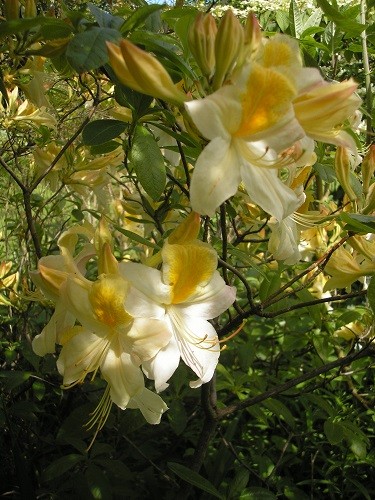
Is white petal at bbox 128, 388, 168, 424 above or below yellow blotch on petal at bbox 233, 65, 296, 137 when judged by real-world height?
below

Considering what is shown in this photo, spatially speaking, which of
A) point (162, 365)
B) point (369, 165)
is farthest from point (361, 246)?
point (162, 365)

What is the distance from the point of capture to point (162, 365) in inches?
27.4

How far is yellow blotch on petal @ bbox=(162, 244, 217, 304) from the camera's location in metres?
0.68

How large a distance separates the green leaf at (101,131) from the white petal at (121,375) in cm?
29

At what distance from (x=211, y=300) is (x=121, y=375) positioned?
157mm

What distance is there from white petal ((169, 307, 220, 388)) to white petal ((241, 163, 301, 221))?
212mm

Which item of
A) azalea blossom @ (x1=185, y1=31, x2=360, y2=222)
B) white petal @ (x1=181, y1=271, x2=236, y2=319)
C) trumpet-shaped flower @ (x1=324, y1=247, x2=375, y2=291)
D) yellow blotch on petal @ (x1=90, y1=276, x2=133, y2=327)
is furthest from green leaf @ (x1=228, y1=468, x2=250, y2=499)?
azalea blossom @ (x1=185, y1=31, x2=360, y2=222)

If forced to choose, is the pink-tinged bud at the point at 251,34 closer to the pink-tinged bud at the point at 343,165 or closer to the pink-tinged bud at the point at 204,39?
the pink-tinged bud at the point at 204,39

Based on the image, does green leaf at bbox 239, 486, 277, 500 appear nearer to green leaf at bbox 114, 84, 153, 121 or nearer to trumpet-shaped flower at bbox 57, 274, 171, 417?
trumpet-shaped flower at bbox 57, 274, 171, 417

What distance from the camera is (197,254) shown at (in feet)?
2.26

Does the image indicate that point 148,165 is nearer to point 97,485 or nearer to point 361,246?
point 361,246

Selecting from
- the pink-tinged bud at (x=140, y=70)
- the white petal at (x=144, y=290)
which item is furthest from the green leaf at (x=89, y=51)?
the white petal at (x=144, y=290)

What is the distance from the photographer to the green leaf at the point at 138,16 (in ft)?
2.24

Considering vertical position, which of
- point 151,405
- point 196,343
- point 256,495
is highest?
point 196,343
